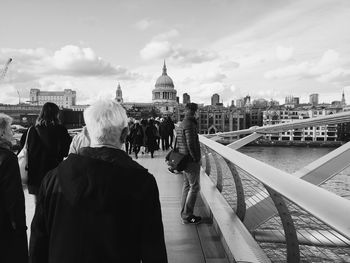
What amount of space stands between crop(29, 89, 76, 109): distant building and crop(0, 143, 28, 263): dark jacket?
187 meters

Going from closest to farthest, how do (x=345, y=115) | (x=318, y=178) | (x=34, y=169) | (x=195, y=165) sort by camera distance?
(x=318, y=178) → (x=345, y=115) → (x=34, y=169) → (x=195, y=165)

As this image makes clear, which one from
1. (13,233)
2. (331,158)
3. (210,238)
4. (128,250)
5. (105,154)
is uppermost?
(105,154)

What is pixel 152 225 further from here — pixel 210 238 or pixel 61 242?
pixel 210 238

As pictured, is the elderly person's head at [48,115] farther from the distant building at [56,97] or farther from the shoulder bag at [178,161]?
the distant building at [56,97]

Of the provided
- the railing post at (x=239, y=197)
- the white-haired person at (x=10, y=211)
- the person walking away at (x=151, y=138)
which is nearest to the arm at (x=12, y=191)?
the white-haired person at (x=10, y=211)

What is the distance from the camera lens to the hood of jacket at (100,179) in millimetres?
1518

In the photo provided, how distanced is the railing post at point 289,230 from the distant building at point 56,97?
188 m

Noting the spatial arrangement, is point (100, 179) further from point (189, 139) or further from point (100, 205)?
point (189, 139)

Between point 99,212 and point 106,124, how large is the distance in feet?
1.21

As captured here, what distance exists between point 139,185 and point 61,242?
0.38 metres

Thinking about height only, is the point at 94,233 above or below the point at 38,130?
below

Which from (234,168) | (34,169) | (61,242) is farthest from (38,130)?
(61,242)

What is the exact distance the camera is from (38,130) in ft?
Answer: 12.3

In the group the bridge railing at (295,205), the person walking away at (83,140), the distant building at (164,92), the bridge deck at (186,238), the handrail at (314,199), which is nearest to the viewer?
the handrail at (314,199)
